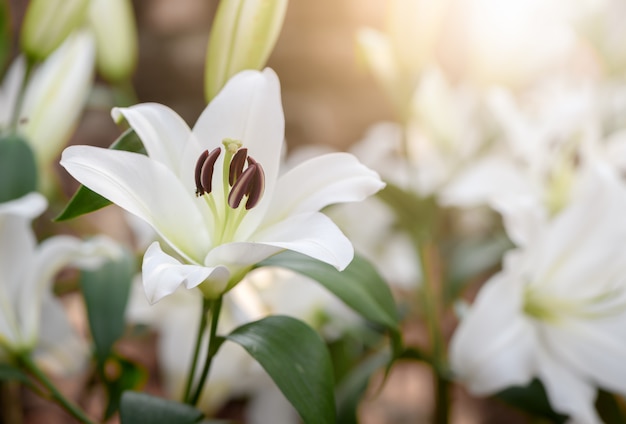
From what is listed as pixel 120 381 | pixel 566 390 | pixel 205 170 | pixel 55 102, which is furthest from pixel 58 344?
pixel 566 390

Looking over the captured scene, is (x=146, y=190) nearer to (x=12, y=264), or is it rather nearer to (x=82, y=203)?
(x=82, y=203)

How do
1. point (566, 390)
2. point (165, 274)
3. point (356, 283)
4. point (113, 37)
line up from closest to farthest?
1. point (165, 274)
2. point (356, 283)
3. point (566, 390)
4. point (113, 37)

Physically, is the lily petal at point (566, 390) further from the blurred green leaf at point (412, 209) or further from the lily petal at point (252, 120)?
the lily petal at point (252, 120)

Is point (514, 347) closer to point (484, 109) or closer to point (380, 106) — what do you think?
point (484, 109)

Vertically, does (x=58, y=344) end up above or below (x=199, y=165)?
below

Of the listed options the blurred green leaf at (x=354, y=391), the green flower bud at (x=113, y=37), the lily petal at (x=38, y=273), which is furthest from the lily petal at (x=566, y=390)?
the green flower bud at (x=113, y=37)

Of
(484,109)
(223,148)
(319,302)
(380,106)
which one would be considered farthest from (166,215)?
(380,106)
